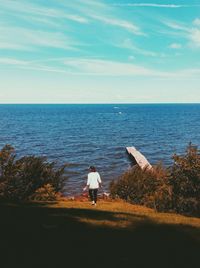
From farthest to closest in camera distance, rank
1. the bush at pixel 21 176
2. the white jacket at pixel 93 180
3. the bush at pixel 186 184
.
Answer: the bush at pixel 21 176 → the bush at pixel 186 184 → the white jacket at pixel 93 180

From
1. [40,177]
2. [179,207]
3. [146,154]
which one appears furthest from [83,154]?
[179,207]

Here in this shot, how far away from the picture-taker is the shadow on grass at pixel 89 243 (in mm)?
8633

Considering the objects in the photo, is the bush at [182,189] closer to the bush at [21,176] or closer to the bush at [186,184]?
the bush at [186,184]

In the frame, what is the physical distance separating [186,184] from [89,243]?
11.4 m

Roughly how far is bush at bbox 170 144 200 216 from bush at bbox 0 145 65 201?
9.50m

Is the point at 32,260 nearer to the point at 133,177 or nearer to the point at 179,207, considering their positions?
the point at 179,207

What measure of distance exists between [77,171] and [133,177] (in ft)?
73.6

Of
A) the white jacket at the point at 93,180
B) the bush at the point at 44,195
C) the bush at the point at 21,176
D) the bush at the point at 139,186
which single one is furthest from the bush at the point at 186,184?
the bush at the point at 21,176

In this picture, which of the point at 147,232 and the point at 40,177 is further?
the point at 40,177

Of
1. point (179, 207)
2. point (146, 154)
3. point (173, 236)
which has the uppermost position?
point (173, 236)

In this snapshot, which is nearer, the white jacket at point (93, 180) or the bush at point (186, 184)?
the white jacket at point (93, 180)

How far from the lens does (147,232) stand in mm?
11398

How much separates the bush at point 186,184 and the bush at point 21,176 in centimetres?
950

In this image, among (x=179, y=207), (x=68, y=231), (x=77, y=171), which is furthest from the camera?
(x=77, y=171)
